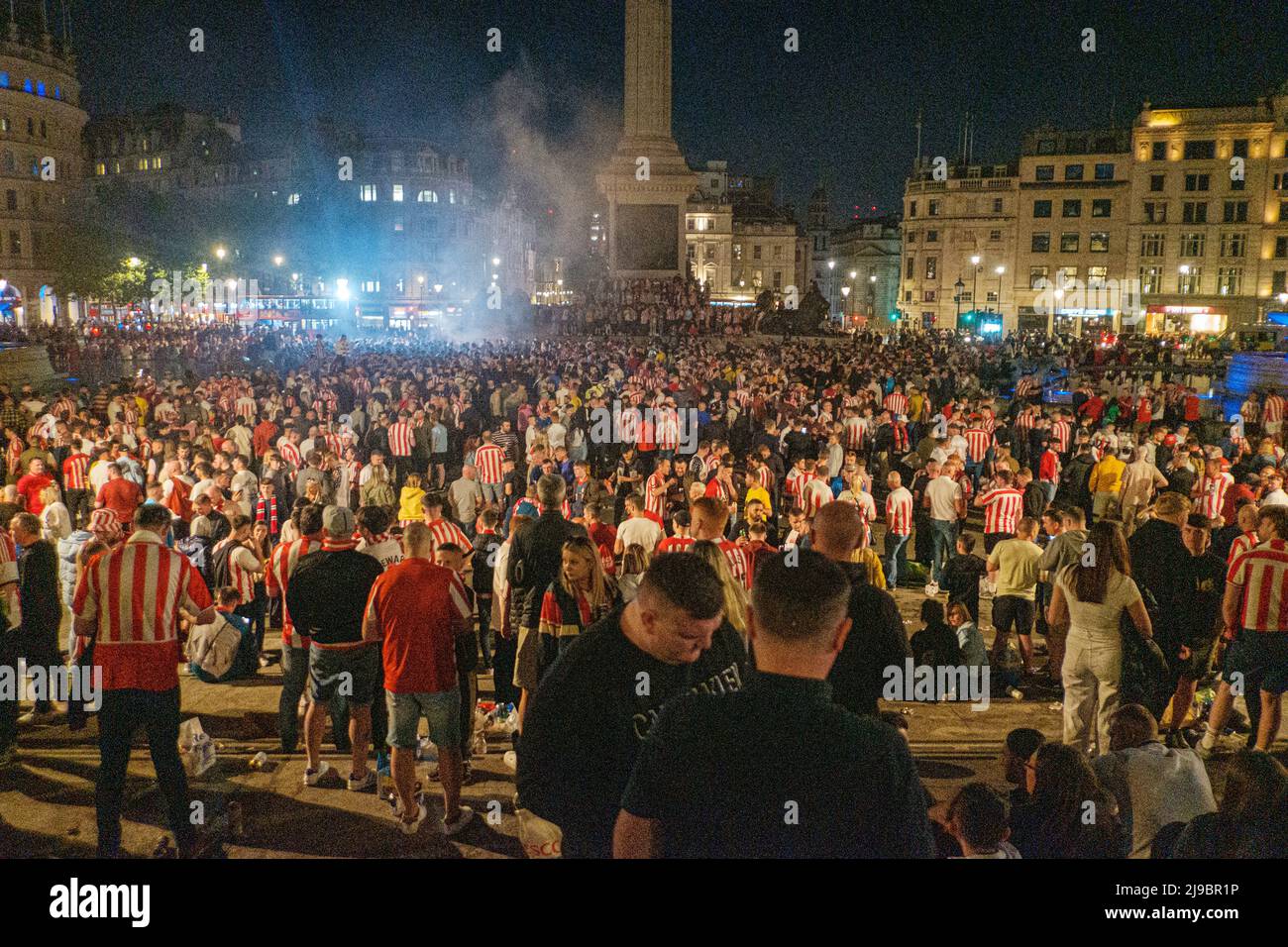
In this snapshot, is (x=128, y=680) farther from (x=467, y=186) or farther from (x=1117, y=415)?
(x=467, y=186)

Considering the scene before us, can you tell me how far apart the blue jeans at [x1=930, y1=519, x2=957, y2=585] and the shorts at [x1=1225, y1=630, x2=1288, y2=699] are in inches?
159

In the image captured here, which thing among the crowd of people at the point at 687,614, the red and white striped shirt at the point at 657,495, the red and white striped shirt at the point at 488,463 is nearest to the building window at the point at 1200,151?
the crowd of people at the point at 687,614

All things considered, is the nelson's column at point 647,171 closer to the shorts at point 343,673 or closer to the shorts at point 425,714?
the shorts at point 343,673

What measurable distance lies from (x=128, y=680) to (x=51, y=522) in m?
4.34

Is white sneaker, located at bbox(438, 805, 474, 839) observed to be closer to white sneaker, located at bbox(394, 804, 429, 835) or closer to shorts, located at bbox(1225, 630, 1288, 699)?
white sneaker, located at bbox(394, 804, 429, 835)

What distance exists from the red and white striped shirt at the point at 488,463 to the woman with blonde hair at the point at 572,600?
6.94 m

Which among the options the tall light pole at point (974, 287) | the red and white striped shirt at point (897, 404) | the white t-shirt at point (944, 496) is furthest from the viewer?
the tall light pole at point (974, 287)

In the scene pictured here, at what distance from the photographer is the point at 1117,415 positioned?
741 inches

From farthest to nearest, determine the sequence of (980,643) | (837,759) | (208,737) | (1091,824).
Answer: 1. (980,643)
2. (208,737)
3. (1091,824)
4. (837,759)

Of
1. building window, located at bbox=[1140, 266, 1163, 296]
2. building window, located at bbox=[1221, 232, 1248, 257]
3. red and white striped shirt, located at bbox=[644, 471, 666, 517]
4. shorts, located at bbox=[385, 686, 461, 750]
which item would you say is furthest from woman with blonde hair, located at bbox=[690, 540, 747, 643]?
building window, located at bbox=[1140, 266, 1163, 296]

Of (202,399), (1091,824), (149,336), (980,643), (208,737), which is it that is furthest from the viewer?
(149,336)

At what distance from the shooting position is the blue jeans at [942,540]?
1077cm
